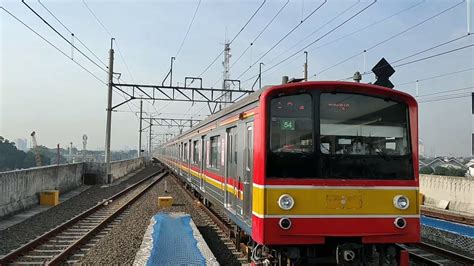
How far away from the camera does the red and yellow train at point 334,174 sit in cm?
590

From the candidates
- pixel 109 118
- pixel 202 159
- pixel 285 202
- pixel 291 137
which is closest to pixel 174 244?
pixel 285 202

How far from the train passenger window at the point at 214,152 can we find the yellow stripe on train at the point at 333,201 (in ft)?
14.7

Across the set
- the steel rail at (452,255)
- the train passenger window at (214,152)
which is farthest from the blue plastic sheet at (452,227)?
the train passenger window at (214,152)

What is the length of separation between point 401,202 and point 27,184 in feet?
43.9

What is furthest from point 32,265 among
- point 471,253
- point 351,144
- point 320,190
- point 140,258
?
point 471,253

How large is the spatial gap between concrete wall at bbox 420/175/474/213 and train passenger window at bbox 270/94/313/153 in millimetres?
12319

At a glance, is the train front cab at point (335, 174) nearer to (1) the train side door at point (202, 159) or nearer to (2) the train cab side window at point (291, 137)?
(2) the train cab side window at point (291, 137)

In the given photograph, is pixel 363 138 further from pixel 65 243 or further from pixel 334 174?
pixel 65 243

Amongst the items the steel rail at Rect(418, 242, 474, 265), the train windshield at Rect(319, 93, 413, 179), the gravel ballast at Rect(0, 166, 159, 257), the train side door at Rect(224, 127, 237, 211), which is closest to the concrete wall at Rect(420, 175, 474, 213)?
the steel rail at Rect(418, 242, 474, 265)

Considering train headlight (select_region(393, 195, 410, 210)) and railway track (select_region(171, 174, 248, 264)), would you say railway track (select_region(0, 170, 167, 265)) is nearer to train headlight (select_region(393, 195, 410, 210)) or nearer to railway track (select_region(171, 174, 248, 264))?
railway track (select_region(171, 174, 248, 264))

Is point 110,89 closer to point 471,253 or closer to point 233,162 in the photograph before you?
point 233,162

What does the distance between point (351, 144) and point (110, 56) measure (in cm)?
2314

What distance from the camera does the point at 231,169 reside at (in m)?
8.59

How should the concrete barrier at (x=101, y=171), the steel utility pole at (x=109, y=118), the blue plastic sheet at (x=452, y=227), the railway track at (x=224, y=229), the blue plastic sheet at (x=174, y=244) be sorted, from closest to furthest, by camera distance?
the blue plastic sheet at (x=174, y=244)
the railway track at (x=224, y=229)
the blue plastic sheet at (x=452, y=227)
the steel utility pole at (x=109, y=118)
the concrete barrier at (x=101, y=171)
